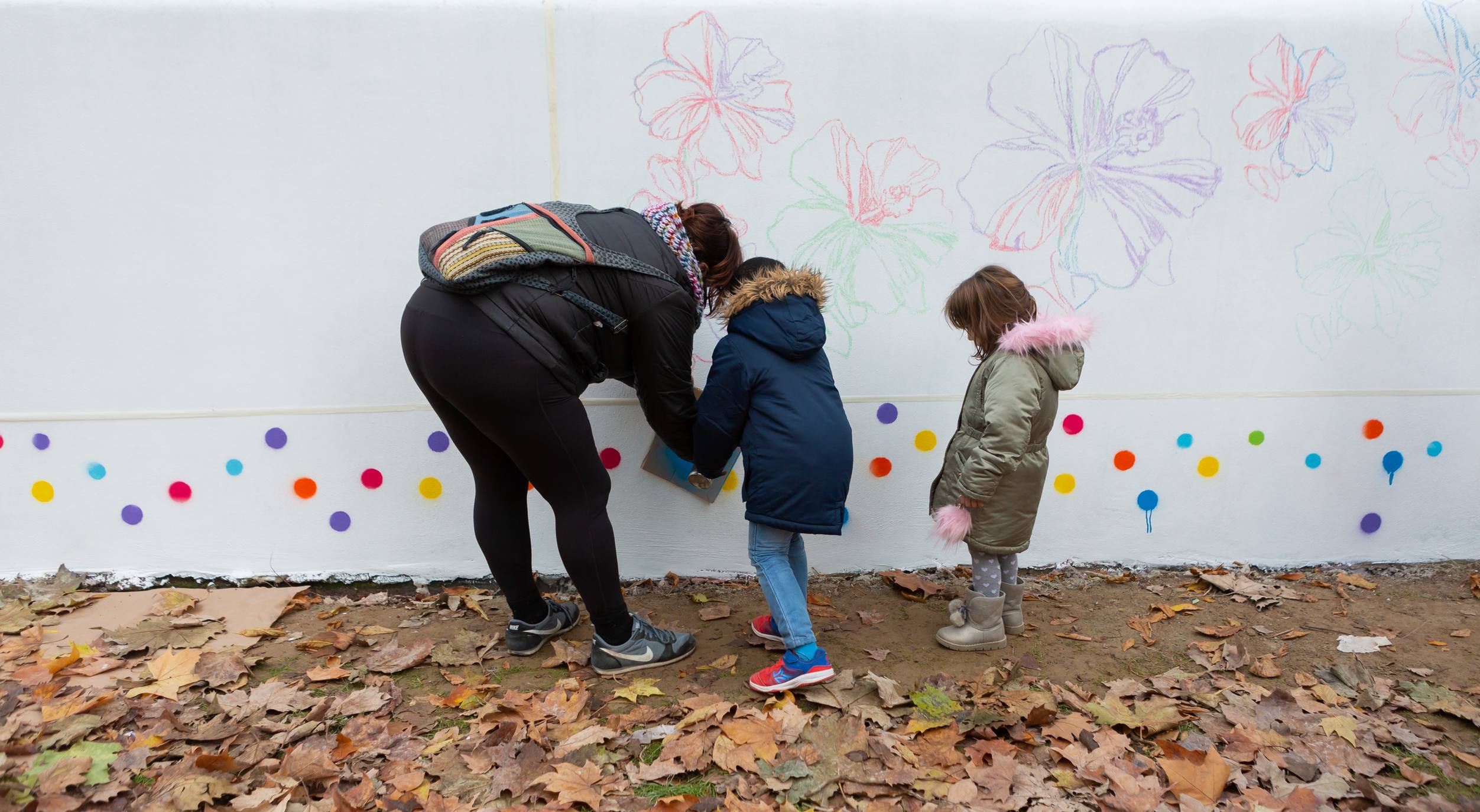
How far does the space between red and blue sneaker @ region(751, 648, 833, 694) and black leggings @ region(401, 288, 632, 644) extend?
481 mm

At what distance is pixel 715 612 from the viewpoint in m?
3.19

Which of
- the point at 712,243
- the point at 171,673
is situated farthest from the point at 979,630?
the point at 171,673

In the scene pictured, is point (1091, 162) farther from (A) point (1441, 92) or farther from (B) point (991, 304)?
(A) point (1441, 92)

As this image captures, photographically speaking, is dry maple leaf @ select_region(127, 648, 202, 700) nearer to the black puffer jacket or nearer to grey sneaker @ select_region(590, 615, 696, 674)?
grey sneaker @ select_region(590, 615, 696, 674)

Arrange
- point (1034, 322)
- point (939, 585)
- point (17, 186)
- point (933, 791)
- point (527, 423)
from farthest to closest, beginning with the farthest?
point (939, 585)
point (17, 186)
point (1034, 322)
point (527, 423)
point (933, 791)

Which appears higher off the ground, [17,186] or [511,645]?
[17,186]

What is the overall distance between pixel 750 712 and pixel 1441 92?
3.78 meters

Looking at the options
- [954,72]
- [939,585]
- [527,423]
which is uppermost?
[954,72]

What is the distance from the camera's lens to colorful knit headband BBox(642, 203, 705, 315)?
256 centimetres

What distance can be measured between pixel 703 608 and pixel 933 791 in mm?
1324

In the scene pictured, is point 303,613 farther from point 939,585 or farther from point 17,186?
point 939,585

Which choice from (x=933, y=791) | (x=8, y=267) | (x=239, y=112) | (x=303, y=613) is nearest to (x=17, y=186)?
(x=8, y=267)

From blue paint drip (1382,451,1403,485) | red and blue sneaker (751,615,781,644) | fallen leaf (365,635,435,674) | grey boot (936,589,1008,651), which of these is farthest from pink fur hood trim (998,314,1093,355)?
fallen leaf (365,635,435,674)

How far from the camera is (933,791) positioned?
208cm
